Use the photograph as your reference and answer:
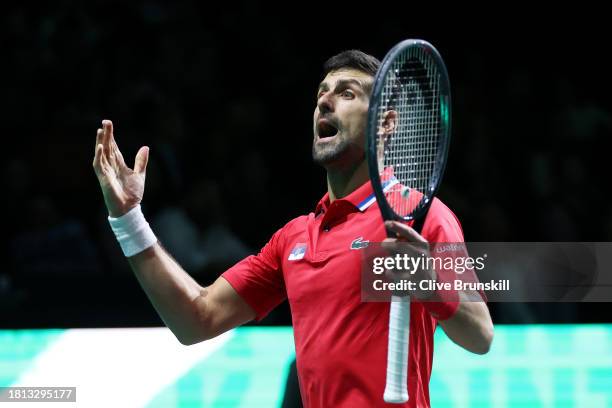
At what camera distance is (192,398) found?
4.13 m

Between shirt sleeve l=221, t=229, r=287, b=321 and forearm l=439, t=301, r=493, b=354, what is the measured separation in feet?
2.41

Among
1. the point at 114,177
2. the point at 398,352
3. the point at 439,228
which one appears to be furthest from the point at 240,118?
the point at 398,352

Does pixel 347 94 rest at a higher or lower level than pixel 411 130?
higher

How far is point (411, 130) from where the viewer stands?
318 cm

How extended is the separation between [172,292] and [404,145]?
32.4 inches

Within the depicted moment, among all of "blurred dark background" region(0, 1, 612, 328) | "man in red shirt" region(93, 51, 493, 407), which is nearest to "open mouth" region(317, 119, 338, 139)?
"man in red shirt" region(93, 51, 493, 407)

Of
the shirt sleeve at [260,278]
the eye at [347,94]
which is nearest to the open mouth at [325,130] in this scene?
the eye at [347,94]

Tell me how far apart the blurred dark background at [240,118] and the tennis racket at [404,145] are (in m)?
2.06

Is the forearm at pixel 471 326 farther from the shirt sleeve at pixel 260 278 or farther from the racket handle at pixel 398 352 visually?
the shirt sleeve at pixel 260 278

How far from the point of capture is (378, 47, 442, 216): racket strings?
3.05 meters

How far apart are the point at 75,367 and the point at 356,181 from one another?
1.62 m

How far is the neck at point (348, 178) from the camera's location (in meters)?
3.22

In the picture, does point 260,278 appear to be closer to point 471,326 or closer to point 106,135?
point 106,135

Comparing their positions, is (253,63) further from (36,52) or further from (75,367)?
(75,367)
